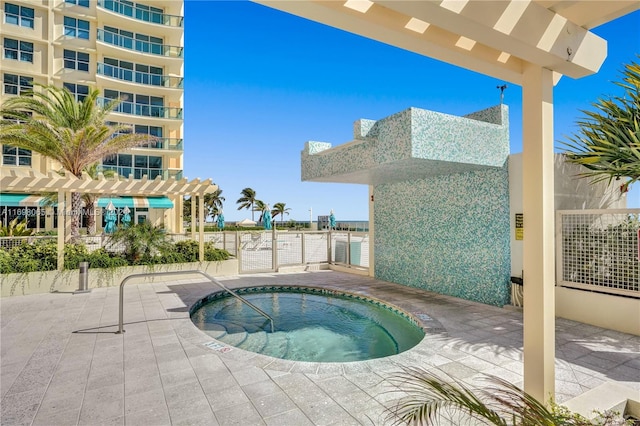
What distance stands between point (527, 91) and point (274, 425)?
4.39 metres

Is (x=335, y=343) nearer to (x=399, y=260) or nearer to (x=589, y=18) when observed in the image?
(x=399, y=260)

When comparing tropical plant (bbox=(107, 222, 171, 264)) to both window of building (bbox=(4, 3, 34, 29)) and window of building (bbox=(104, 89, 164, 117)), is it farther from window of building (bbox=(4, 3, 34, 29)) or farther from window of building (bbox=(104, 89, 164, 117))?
window of building (bbox=(4, 3, 34, 29))

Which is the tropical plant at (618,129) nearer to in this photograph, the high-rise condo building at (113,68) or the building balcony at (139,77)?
the high-rise condo building at (113,68)

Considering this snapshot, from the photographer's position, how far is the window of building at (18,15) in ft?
87.3

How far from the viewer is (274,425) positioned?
145 inches

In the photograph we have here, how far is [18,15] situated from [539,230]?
39.1 metres

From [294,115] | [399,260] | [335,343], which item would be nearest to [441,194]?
[399,260]

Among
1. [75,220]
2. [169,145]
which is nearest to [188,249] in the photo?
[75,220]

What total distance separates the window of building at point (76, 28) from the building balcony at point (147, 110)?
5808mm

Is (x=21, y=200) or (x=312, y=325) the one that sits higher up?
(x=21, y=200)

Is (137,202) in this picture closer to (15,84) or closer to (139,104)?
(139,104)

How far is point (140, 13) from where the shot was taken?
3091cm

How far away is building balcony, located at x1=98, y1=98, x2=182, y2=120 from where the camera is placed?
3034cm

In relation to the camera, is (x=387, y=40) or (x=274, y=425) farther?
(x=274, y=425)
